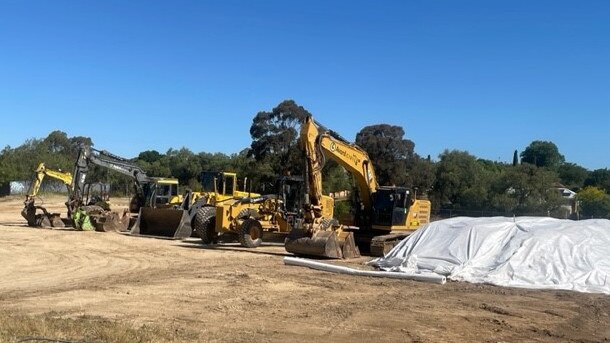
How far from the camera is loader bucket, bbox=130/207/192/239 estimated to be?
27.1 m

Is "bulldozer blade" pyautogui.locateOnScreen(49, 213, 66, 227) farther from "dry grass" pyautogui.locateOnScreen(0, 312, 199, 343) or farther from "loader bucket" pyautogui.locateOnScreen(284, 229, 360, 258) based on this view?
"dry grass" pyautogui.locateOnScreen(0, 312, 199, 343)

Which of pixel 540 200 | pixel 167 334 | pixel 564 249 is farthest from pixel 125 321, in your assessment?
pixel 540 200

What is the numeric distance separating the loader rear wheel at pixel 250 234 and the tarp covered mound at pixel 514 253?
20.4ft

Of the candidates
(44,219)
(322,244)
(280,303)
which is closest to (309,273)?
(322,244)

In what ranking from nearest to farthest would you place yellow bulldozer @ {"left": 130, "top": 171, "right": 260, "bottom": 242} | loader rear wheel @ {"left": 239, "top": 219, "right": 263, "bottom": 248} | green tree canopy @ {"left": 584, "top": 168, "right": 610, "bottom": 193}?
loader rear wheel @ {"left": 239, "top": 219, "right": 263, "bottom": 248} < yellow bulldozer @ {"left": 130, "top": 171, "right": 260, "bottom": 242} < green tree canopy @ {"left": 584, "top": 168, "right": 610, "bottom": 193}

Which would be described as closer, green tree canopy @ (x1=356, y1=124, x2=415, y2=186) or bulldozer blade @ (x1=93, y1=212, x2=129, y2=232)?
bulldozer blade @ (x1=93, y1=212, x2=129, y2=232)

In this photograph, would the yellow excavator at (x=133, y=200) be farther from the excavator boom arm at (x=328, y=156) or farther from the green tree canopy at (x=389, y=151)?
the green tree canopy at (x=389, y=151)

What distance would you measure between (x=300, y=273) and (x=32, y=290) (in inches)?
242

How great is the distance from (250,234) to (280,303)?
457 inches

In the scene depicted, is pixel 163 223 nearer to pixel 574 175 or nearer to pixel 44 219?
pixel 44 219

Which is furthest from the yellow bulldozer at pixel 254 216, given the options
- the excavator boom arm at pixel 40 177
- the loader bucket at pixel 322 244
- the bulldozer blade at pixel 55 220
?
the excavator boom arm at pixel 40 177

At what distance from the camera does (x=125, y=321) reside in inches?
374

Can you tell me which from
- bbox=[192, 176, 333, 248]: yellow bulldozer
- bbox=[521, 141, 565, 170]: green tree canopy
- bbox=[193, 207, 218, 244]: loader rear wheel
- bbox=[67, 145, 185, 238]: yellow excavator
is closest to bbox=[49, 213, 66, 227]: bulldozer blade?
bbox=[67, 145, 185, 238]: yellow excavator

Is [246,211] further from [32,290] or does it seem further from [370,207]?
[32,290]
